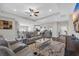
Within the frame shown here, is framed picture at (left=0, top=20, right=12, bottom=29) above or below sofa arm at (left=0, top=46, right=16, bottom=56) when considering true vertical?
above

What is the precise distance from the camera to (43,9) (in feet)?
7.63

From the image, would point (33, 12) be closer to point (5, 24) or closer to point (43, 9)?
point (43, 9)

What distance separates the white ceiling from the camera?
7.57 ft

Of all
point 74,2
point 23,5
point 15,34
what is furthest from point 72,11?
point 15,34

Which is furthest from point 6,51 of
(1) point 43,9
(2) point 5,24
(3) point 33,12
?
(1) point 43,9

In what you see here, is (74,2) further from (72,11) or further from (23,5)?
(23,5)

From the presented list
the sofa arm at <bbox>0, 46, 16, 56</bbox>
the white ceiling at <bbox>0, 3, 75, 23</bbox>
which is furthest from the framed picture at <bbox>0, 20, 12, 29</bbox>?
the sofa arm at <bbox>0, 46, 16, 56</bbox>

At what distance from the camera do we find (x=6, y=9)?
2309 mm

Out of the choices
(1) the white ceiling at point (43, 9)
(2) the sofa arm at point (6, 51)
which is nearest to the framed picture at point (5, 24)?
(1) the white ceiling at point (43, 9)

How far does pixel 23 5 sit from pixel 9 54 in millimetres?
971

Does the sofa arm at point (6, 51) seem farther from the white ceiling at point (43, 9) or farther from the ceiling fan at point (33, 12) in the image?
the ceiling fan at point (33, 12)

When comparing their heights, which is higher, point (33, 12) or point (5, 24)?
point (33, 12)

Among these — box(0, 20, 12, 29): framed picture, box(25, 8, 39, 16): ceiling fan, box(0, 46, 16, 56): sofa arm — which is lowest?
box(0, 46, 16, 56): sofa arm

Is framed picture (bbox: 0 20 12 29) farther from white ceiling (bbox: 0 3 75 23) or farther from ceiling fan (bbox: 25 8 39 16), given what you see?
ceiling fan (bbox: 25 8 39 16)
